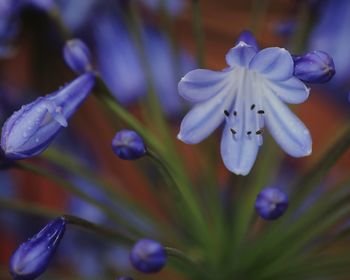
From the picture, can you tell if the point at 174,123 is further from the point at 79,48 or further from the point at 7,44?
the point at 79,48

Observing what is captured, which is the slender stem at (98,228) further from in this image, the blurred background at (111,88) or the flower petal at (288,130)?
the blurred background at (111,88)

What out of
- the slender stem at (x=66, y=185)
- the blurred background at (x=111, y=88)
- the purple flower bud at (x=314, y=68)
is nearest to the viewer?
the purple flower bud at (x=314, y=68)

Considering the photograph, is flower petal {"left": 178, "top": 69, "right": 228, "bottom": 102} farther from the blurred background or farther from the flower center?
the blurred background

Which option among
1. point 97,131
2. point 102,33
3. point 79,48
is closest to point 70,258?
point 97,131

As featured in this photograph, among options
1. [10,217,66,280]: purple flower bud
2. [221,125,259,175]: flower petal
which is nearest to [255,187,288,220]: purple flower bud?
[221,125,259,175]: flower petal

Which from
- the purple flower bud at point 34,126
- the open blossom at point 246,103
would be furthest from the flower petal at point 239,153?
the purple flower bud at point 34,126

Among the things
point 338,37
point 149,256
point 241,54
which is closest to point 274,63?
point 241,54
